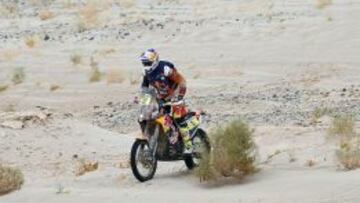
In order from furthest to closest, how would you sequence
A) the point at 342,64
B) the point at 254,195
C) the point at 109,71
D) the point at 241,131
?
the point at 109,71 → the point at 342,64 → the point at 241,131 → the point at 254,195

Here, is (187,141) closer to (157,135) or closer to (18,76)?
(157,135)

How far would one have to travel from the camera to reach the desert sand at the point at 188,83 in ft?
42.9

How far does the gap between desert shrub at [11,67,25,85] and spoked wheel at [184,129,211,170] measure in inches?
569

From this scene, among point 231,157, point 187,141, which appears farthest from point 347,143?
point 187,141

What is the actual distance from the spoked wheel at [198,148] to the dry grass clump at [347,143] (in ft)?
5.96

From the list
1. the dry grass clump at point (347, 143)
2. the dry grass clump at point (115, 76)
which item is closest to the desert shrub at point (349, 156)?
the dry grass clump at point (347, 143)

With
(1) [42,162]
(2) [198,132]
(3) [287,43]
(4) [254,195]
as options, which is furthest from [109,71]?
(4) [254,195]

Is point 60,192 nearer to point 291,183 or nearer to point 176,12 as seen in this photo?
point 291,183

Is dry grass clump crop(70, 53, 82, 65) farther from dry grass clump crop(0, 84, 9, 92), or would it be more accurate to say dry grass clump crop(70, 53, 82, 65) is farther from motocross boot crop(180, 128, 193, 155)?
motocross boot crop(180, 128, 193, 155)

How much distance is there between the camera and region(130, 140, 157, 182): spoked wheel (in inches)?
504

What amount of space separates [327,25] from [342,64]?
13.9ft

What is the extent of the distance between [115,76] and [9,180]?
Result: 13170mm

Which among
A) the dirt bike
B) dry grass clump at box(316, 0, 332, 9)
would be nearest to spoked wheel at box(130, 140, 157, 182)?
the dirt bike

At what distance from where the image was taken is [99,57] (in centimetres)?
2941
